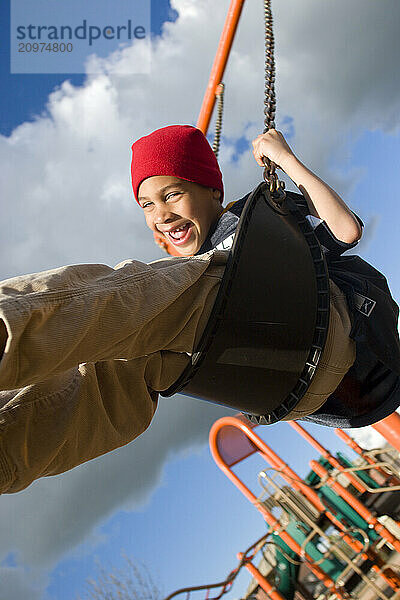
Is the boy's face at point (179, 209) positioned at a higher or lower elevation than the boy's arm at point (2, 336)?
higher

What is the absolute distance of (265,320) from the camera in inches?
49.0

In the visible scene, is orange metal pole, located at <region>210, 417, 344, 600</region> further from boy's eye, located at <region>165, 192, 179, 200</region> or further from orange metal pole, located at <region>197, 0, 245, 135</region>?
boy's eye, located at <region>165, 192, 179, 200</region>

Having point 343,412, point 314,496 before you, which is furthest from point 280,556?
point 343,412

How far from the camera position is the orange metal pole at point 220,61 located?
137 inches

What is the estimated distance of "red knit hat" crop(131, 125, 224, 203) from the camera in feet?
6.13

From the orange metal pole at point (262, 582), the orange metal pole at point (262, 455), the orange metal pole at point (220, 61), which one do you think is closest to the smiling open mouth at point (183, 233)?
the orange metal pole at point (220, 61)

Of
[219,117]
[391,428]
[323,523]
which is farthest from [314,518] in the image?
[219,117]

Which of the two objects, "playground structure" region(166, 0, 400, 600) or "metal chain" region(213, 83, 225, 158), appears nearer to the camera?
"metal chain" region(213, 83, 225, 158)

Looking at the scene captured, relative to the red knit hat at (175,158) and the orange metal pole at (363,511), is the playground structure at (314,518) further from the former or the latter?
the red knit hat at (175,158)

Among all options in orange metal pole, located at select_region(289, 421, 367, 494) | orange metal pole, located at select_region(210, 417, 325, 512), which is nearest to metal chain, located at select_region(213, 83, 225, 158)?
orange metal pole, located at select_region(210, 417, 325, 512)

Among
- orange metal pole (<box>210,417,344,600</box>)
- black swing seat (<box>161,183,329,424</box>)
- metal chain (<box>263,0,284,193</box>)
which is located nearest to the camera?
black swing seat (<box>161,183,329,424</box>)

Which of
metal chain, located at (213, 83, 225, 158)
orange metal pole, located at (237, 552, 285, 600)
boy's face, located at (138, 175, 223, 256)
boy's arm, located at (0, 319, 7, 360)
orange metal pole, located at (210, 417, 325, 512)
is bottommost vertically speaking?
orange metal pole, located at (237, 552, 285, 600)

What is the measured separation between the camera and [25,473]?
3.93 feet

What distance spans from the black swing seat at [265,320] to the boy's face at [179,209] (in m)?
0.46
